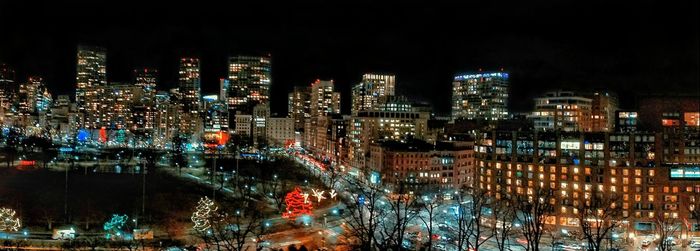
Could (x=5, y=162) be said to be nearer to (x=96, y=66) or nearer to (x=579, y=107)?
(x=579, y=107)

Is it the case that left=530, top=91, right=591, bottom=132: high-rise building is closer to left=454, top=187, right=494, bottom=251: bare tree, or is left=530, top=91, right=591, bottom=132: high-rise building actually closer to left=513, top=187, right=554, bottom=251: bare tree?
left=454, top=187, right=494, bottom=251: bare tree

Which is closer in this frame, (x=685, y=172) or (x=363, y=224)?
(x=363, y=224)

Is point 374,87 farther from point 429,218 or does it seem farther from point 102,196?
point 429,218

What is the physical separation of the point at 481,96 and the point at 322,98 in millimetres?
24734

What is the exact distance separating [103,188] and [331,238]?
17.1 m

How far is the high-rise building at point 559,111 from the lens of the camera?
53.3 meters

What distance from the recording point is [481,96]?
9469cm

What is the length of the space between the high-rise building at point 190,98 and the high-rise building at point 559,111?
200 feet

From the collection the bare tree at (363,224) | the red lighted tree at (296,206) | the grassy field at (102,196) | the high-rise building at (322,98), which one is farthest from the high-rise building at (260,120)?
the red lighted tree at (296,206)

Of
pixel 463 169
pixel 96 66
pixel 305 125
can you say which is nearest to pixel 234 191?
pixel 463 169

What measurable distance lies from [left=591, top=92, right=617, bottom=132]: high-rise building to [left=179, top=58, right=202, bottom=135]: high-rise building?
62055 millimetres

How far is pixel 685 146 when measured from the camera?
3597 cm

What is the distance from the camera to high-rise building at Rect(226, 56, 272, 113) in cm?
11556

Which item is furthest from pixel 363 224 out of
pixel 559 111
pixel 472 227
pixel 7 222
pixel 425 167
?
pixel 559 111
